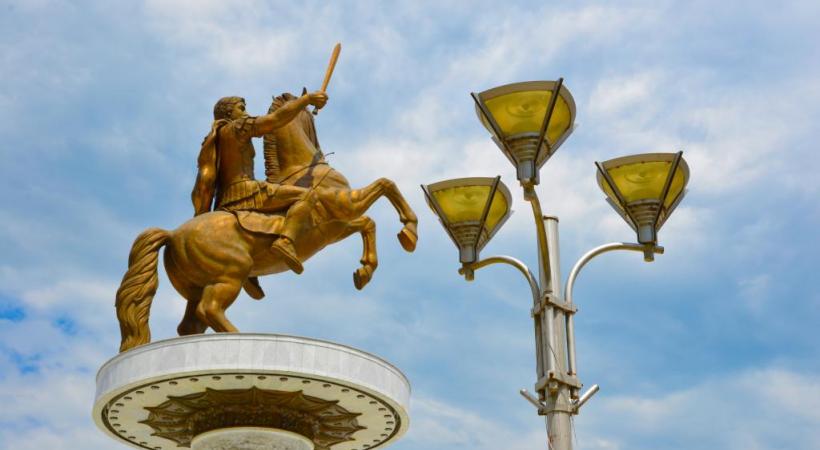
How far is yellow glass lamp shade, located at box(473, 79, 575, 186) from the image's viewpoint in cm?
1049

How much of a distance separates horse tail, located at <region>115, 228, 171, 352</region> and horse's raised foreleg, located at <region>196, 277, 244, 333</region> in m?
0.69

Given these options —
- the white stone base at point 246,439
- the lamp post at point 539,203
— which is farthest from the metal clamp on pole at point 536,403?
the white stone base at point 246,439

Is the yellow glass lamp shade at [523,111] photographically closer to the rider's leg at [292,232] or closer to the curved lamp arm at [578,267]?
the curved lamp arm at [578,267]

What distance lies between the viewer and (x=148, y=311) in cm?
1371

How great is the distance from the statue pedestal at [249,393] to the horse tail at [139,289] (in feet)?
3.00

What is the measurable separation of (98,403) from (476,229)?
17.1 ft

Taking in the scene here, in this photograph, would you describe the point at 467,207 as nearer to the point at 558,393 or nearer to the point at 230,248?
the point at 558,393

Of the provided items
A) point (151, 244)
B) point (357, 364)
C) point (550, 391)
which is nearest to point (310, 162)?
point (151, 244)

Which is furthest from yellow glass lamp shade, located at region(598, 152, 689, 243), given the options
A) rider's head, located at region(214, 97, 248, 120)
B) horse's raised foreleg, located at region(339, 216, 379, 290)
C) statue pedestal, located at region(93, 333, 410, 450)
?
rider's head, located at region(214, 97, 248, 120)

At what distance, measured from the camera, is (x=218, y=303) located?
13531mm

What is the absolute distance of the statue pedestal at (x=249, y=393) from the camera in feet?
39.5

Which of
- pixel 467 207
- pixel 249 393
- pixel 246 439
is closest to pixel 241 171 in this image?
pixel 249 393

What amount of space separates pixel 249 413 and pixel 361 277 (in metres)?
2.62

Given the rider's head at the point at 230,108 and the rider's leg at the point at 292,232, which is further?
the rider's head at the point at 230,108
